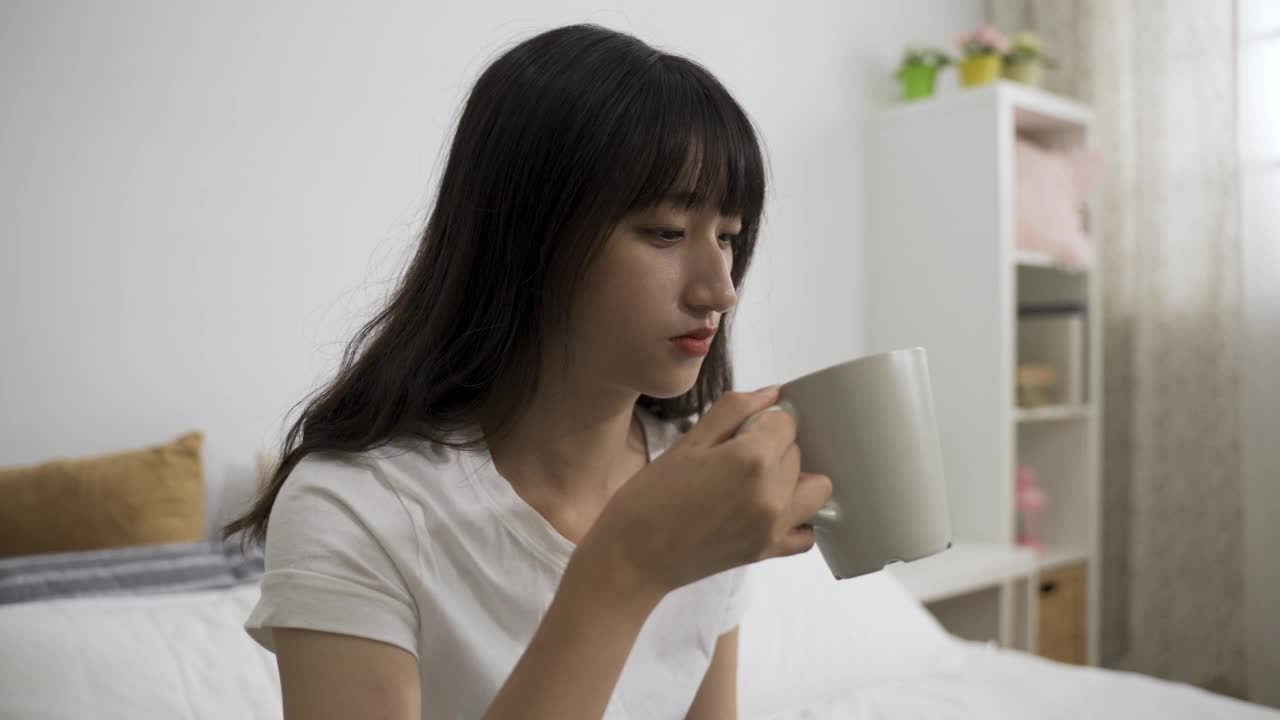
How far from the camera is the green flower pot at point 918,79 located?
8.41 ft

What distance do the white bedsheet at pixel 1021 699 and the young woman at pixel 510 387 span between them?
634 millimetres

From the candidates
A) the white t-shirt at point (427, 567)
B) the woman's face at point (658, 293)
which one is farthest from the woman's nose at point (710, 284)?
the white t-shirt at point (427, 567)

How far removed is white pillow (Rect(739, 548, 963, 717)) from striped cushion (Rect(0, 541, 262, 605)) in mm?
695

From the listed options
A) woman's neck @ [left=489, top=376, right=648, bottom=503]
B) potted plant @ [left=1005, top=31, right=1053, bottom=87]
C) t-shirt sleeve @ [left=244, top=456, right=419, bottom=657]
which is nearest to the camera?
t-shirt sleeve @ [left=244, top=456, right=419, bottom=657]

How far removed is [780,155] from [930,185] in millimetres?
417

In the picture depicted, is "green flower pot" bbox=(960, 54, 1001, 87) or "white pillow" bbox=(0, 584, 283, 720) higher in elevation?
"green flower pot" bbox=(960, 54, 1001, 87)

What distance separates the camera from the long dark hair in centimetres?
69

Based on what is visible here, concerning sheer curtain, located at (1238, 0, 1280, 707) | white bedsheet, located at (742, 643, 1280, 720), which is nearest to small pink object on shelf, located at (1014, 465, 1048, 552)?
sheer curtain, located at (1238, 0, 1280, 707)

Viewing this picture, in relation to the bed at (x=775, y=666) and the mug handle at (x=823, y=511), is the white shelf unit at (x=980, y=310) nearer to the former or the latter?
the bed at (x=775, y=666)

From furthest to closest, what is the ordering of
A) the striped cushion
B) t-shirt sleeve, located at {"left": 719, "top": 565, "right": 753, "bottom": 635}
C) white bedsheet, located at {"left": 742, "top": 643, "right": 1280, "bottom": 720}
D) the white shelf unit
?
the white shelf unit
white bedsheet, located at {"left": 742, "top": 643, "right": 1280, "bottom": 720}
the striped cushion
t-shirt sleeve, located at {"left": 719, "top": 565, "right": 753, "bottom": 635}

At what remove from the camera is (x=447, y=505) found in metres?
0.74

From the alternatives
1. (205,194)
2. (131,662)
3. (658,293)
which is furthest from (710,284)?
(205,194)

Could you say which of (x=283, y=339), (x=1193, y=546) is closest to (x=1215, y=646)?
(x=1193, y=546)

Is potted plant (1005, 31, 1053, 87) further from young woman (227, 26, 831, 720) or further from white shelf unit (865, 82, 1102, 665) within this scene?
young woman (227, 26, 831, 720)
